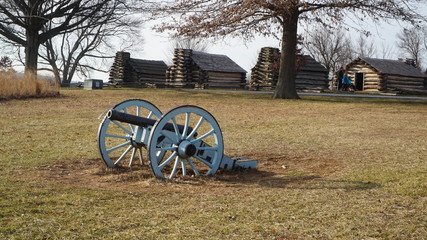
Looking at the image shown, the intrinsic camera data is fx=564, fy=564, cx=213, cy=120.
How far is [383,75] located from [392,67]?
2440 millimetres

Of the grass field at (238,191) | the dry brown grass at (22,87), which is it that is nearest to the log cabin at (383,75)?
the dry brown grass at (22,87)

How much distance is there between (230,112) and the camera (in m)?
18.7

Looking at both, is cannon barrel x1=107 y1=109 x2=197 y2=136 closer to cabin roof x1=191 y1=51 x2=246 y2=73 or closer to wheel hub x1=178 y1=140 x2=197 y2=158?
wheel hub x1=178 y1=140 x2=197 y2=158

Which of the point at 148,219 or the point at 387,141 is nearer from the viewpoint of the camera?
the point at 148,219

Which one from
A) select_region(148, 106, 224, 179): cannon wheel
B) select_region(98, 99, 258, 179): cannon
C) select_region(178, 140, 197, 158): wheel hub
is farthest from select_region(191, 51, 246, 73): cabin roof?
select_region(178, 140, 197, 158): wheel hub

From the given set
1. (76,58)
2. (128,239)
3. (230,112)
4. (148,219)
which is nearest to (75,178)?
(148,219)

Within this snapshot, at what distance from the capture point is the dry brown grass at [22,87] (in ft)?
72.8

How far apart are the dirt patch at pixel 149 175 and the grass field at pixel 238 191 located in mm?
15

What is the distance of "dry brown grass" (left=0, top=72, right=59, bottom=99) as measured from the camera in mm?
22188

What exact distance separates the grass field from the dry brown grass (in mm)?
9041

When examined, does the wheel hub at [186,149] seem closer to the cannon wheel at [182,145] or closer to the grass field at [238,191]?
the cannon wheel at [182,145]

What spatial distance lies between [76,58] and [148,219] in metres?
53.3

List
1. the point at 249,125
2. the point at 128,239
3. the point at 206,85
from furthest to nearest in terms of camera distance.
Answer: the point at 206,85 < the point at 249,125 < the point at 128,239

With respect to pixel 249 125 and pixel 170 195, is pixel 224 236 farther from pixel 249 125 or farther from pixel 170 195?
pixel 249 125
